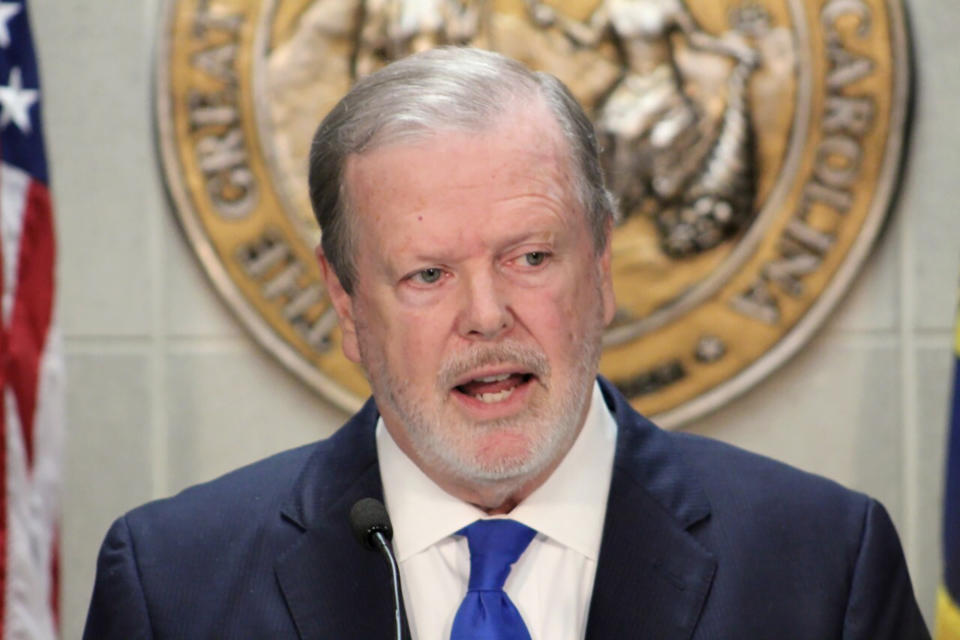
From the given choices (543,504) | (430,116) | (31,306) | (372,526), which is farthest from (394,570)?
(31,306)

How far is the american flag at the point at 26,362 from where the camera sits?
2701 mm

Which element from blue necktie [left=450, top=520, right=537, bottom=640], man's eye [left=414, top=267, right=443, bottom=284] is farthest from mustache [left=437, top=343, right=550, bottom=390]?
blue necktie [left=450, top=520, right=537, bottom=640]

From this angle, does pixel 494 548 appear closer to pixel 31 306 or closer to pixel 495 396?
pixel 495 396

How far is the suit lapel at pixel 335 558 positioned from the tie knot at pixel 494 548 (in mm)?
133

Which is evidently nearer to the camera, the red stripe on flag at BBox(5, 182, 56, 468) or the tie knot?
the tie knot

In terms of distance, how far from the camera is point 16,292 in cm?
278

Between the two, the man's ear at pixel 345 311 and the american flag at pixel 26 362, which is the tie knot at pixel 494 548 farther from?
the american flag at pixel 26 362

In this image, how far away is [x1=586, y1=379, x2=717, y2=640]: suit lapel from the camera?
5.94 feet

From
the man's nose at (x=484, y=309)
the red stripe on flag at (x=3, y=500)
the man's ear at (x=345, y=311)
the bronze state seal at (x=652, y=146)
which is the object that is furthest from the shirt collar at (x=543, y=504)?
the bronze state seal at (x=652, y=146)

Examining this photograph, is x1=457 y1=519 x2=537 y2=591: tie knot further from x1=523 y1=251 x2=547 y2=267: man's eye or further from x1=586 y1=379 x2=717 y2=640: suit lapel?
x1=523 y1=251 x2=547 y2=267: man's eye

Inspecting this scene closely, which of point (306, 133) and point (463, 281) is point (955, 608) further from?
point (306, 133)

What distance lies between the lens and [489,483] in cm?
185

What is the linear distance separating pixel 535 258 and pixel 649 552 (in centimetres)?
43

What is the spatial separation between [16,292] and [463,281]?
4.39ft
